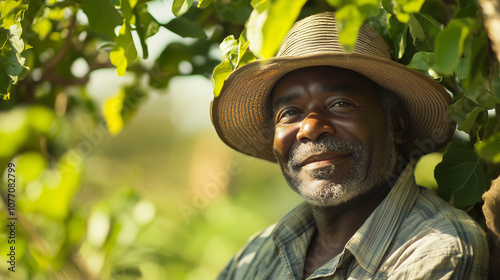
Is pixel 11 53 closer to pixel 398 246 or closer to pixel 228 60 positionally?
pixel 228 60

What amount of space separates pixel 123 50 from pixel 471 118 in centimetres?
101

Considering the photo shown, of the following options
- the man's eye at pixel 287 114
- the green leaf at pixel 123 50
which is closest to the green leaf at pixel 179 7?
the green leaf at pixel 123 50

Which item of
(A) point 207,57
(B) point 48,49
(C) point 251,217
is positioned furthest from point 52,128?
(C) point 251,217

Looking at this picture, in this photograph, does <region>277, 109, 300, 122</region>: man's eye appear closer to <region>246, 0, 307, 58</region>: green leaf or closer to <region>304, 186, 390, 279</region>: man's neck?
<region>304, 186, 390, 279</region>: man's neck

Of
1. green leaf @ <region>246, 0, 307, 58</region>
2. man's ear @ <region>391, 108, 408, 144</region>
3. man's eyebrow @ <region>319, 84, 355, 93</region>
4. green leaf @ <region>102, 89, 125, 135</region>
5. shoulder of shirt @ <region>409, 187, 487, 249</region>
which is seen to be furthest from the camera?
green leaf @ <region>102, 89, 125, 135</region>

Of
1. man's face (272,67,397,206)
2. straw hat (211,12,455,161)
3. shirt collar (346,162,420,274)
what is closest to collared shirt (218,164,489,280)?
shirt collar (346,162,420,274)

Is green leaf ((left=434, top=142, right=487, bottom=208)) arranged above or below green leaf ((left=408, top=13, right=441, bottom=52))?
below

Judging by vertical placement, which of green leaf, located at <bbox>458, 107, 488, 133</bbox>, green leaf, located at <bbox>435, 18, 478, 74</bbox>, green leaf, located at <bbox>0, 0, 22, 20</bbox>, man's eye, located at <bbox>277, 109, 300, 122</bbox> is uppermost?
green leaf, located at <bbox>435, 18, 478, 74</bbox>

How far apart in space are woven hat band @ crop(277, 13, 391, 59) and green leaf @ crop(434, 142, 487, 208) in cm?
37

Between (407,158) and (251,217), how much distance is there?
4.41 m

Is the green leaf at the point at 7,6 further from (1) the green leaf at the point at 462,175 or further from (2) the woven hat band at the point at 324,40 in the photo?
(1) the green leaf at the point at 462,175

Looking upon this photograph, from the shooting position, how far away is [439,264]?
147 centimetres

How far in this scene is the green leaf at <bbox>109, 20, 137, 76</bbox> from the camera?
1693 mm

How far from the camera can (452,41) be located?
103 cm
